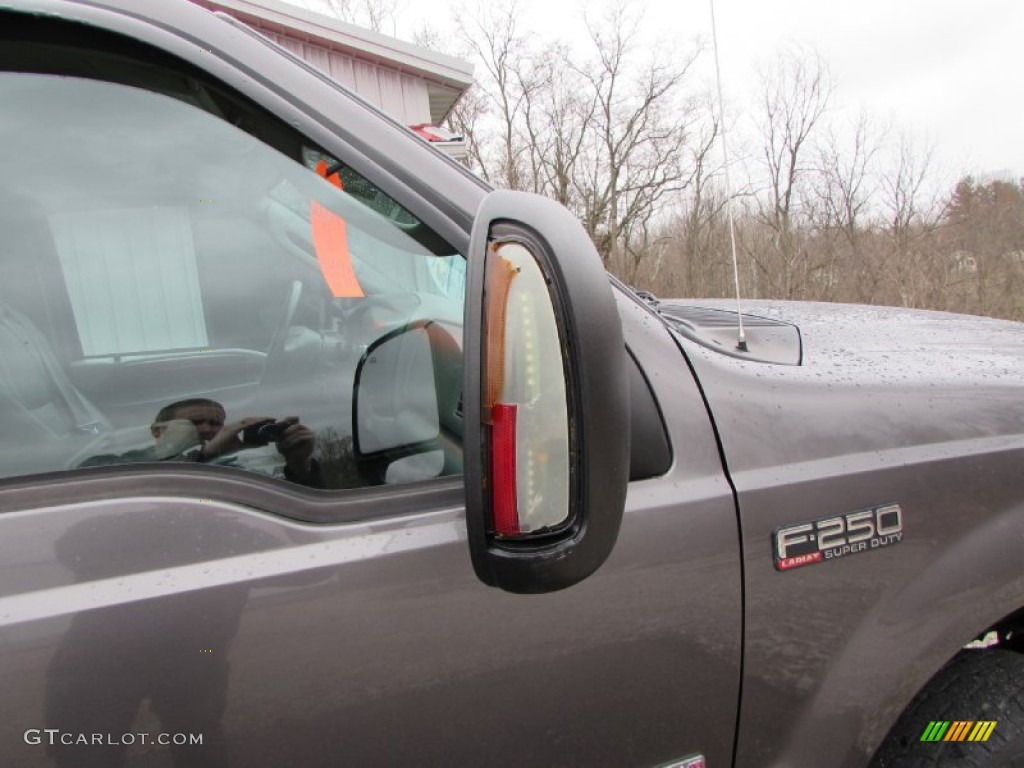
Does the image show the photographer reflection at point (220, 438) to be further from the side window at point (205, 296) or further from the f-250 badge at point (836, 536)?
the f-250 badge at point (836, 536)

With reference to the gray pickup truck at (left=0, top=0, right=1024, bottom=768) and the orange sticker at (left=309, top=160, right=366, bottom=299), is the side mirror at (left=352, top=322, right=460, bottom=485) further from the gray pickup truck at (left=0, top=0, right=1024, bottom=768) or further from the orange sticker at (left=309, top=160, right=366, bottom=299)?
the orange sticker at (left=309, top=160, right=366, bottom=299)

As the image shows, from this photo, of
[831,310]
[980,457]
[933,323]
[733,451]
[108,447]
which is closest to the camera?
[108,447]

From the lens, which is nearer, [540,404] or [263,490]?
[540,404]

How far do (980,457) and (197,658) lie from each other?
1.39 meters

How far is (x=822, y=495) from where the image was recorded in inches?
44.6

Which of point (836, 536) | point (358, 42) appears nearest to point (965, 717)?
point (836, 536)

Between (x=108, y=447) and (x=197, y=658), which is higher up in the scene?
(x=108, y=447)

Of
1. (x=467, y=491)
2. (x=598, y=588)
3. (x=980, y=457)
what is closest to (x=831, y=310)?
(x=980, y=457)

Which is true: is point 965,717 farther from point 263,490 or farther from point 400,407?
point 263,490

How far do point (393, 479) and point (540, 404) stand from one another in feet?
1.12

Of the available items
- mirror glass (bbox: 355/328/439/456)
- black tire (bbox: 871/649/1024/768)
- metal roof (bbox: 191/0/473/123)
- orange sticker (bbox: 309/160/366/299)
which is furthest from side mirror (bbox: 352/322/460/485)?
metal roof (bbox: 191/0/473/123)

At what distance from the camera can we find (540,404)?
0.82 metres

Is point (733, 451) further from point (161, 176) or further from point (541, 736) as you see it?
point (161, 176)

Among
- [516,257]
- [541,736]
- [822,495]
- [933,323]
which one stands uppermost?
[516,257]
